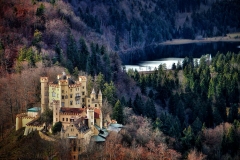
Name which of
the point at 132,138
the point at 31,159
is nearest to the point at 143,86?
the point at 132,138

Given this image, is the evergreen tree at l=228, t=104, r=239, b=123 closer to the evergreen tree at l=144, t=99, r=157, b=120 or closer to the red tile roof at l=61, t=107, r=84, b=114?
the evergreen tree at l=144, t=99, r=157, b=120

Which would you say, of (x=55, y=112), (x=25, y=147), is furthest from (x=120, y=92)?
(x=25, y=147)

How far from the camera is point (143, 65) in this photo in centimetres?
19375

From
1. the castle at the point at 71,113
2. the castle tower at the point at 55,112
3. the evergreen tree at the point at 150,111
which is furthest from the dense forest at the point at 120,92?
the castle tower at the point at 55,112

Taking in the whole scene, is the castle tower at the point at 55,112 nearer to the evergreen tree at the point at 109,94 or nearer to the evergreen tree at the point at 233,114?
the evergreen tree at the point at 109,94

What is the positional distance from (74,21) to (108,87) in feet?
173

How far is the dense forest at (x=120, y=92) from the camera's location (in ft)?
264

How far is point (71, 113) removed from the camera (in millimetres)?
77312

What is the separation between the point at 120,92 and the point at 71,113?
4209cm

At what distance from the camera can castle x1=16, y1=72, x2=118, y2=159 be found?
244 feet

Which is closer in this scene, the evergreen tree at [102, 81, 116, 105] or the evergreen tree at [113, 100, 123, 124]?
the evergreen tree at [113, 100, 123, 124]

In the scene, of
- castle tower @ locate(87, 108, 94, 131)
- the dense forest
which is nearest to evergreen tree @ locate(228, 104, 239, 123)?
the dense forest

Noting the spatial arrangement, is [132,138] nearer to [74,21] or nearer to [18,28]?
A: [18,28]

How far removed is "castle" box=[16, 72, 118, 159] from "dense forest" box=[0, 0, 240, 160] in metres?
1.63
